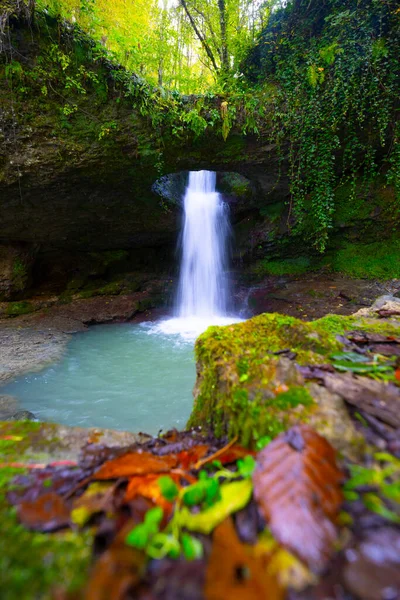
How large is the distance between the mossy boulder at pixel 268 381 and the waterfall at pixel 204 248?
7.72 meters

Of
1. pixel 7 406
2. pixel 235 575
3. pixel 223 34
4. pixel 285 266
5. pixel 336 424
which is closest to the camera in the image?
pixel 235 575

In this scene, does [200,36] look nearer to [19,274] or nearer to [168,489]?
[19,274]

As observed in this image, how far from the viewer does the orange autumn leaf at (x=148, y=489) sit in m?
0.85

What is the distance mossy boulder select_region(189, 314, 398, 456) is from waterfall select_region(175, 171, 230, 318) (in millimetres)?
7719

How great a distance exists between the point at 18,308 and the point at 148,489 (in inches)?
359

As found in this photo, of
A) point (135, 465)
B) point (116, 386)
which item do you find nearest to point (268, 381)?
point (135, 465)

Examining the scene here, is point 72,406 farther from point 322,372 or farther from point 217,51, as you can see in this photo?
point 217,51

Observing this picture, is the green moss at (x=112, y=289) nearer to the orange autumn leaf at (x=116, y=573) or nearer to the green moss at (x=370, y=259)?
the green moss at (x=370, y=259)

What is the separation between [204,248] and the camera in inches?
404

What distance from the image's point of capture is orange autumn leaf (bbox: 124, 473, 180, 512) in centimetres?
85

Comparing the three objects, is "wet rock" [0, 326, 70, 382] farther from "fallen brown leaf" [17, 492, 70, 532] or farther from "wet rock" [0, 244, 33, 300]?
"fallen brown leaf" [17, 492, 70, 532]

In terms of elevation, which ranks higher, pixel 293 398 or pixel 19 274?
pixel 293 398

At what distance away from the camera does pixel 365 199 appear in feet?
24.9

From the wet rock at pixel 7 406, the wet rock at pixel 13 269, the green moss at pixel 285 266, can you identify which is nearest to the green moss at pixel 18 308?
the wet rock at pixel 13 269
